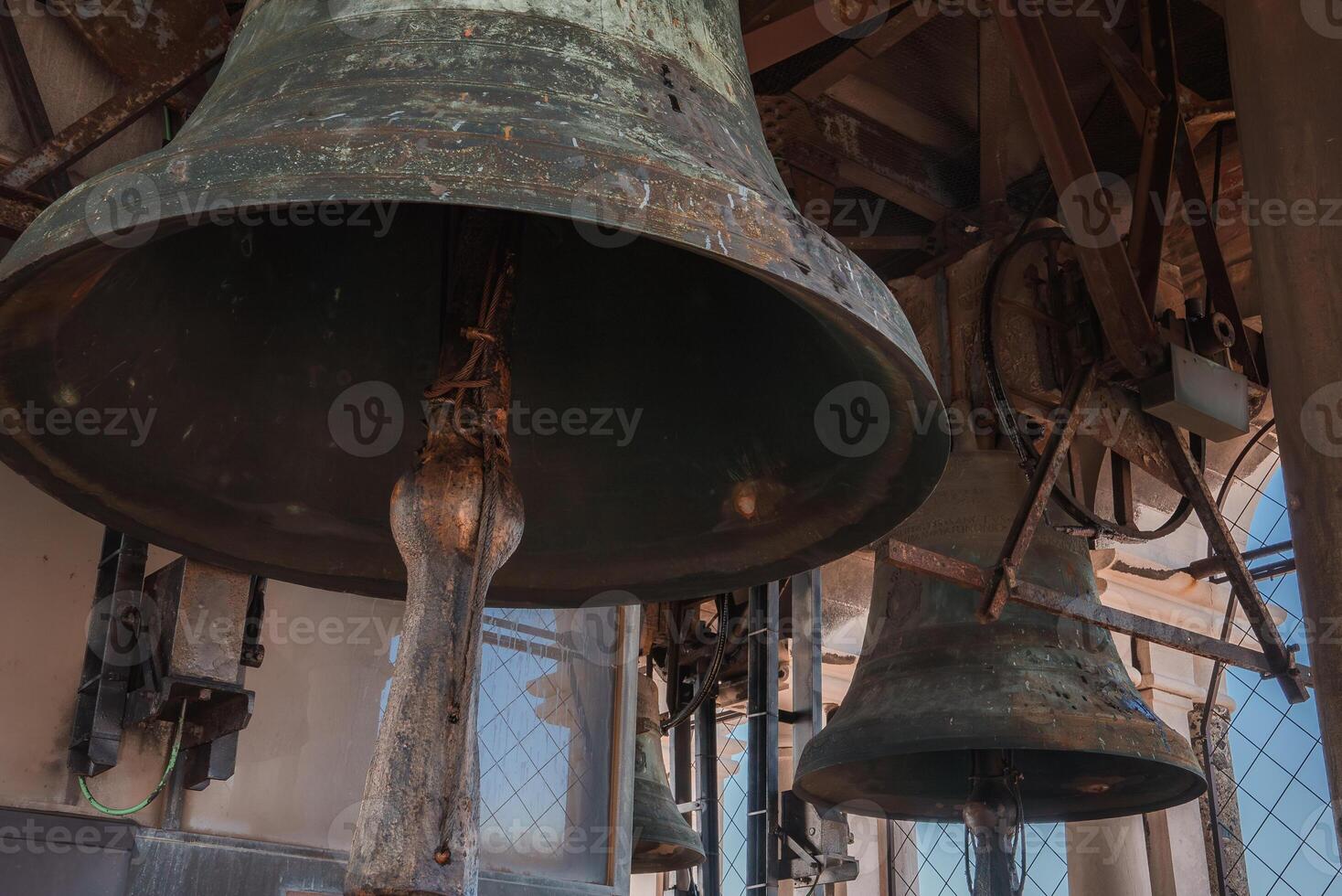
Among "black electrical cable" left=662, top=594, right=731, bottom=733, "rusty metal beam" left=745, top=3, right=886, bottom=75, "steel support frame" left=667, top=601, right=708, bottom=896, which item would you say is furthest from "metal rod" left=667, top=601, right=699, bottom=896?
"rusty metal beam" left=745, top=3, right=886, bottom=75

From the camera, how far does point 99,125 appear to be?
10.1ft

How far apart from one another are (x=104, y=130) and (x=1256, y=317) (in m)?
4.65

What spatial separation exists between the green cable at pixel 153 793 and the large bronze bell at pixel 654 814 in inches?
118

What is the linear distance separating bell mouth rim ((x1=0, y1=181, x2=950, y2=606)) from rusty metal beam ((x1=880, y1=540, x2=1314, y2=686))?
1.40 m

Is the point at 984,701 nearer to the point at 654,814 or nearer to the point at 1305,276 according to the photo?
the point at 1305,276

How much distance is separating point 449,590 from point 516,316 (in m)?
0.87

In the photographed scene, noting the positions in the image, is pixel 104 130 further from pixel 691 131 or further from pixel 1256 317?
pixel 1256 317

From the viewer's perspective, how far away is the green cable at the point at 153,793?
112 inches

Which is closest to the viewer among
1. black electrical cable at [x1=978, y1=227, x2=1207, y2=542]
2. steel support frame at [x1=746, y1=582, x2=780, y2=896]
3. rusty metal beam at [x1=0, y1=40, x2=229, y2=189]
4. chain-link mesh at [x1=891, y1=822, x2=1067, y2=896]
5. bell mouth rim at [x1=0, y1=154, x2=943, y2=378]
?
bell mouth rim at [x1=0, y1=154, x2=943, y2=378]

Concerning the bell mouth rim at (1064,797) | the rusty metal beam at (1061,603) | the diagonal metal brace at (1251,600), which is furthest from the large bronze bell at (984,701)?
the diagonal metal brace at (1251,600)

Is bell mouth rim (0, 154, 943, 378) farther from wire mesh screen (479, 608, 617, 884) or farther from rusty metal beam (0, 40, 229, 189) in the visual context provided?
wire mesh screen (479, 608, 617, 884)

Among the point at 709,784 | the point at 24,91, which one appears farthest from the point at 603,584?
the point at 709,784

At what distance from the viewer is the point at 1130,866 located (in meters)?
7.57

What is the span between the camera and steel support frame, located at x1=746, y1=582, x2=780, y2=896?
6.66m
